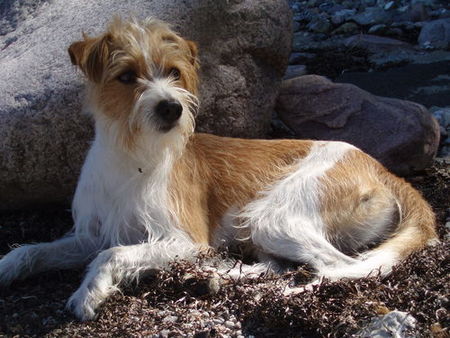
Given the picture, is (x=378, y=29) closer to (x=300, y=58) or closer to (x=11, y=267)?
(x=300, y=58)

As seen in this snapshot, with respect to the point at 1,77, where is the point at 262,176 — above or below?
below

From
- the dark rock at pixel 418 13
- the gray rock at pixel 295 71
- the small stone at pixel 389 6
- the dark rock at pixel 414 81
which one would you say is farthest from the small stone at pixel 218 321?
the small stone at pixel 389 6

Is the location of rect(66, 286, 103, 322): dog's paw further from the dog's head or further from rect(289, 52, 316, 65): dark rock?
rect(289, 52, 316, 65): dark rock

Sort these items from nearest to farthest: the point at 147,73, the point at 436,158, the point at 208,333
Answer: the point at 208,333 → the point at 147,73 → the point at 436,158

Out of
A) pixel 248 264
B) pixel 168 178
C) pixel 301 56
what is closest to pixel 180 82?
pixel 168 178

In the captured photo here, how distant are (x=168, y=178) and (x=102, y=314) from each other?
49.7 inches

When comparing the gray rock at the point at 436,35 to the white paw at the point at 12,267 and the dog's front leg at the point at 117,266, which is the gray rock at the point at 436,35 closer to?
the dog's front leg at the point at 117,266

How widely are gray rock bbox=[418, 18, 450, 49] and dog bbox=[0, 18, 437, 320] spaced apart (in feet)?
23.0

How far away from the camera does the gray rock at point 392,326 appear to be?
450 centimetres

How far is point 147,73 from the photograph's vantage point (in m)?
5.45

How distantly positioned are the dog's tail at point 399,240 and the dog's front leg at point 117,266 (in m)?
1.14

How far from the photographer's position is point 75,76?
6797mm

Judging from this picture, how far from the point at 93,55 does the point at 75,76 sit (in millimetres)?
1363

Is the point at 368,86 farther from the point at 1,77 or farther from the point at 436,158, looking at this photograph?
the point at 1,77
